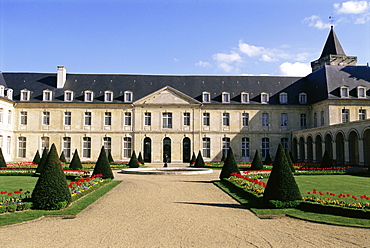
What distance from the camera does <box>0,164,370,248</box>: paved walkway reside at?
6.32 m

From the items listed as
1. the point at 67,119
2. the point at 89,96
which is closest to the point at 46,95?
the point at 67,119

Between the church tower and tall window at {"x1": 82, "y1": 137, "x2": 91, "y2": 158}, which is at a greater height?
the church tower

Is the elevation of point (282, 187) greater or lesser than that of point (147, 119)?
lesser

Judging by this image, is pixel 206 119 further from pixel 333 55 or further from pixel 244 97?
pixel 333 55

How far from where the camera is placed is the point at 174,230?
23.7 feet

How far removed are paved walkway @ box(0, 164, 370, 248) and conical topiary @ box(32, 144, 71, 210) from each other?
769 millimetres

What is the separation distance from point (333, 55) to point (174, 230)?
43.8 meters

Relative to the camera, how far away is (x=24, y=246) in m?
6.10

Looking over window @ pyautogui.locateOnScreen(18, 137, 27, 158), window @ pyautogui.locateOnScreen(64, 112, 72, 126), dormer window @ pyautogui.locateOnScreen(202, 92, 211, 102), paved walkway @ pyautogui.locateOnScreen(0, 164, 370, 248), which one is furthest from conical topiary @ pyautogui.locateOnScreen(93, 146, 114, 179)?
window @ pyautogui.locateOnScreen(18, 137, 27, 158)

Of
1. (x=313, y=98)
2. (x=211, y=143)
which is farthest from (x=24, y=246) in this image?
(x=313, y=98)

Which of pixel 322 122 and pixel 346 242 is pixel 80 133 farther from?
Result: pixel 346 242

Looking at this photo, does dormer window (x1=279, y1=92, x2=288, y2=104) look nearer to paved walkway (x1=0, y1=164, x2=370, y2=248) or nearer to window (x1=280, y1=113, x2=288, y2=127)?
window (x1=280, y1=113, x2=288, y2=127)

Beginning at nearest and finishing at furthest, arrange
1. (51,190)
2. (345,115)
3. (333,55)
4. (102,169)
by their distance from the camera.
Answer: (51,190) < (102,169) < (345,115) < (333,55)

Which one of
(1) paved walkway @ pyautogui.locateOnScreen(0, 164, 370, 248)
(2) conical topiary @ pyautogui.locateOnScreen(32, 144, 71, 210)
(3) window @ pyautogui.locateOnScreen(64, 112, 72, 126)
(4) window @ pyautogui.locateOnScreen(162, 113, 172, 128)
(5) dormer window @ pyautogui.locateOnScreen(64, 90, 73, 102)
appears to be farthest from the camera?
(4) window @ pyautogui.locateOnScreen(162, 113, 172, 128)
